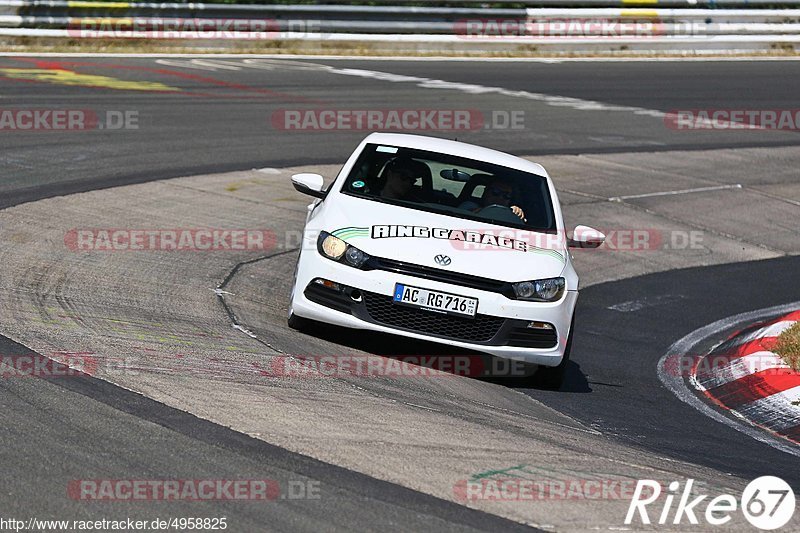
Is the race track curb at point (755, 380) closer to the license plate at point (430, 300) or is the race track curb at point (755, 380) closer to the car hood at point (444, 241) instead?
the car hood at point (444, 241)

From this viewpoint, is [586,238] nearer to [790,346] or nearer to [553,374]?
[553,374]

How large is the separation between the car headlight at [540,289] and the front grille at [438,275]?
3.4 inches

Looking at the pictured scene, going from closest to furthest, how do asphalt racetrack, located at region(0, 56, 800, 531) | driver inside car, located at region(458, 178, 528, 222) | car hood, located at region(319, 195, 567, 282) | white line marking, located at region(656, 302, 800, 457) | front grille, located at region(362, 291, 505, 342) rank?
asphalt racetrack, located at region(0, 56, 800, 531) → white line marking, located at region(656, 302, 800, 457) → front grille, located at region(362, 291, 505, 342) → car hood, located at region(319, 195, 567, 282) → driver inside car, located at region(458, 178, 528, 222)

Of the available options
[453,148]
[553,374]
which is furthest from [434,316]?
[453,148]

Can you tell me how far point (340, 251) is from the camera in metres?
7.82

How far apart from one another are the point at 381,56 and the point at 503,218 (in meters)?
16.9

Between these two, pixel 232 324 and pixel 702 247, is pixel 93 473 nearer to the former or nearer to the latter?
pixel 232 324

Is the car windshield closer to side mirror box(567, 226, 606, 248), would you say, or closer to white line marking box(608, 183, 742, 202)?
side mirror box(567, 226, 606, 248)

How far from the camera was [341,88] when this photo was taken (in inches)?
800

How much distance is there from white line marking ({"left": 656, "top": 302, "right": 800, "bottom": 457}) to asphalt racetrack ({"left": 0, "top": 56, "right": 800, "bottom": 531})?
0.20 feet

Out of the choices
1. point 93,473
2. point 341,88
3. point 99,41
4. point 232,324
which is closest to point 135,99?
point 341,88

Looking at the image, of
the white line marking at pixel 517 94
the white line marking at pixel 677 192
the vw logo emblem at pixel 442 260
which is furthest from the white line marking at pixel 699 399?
the white line marking at pixel 517 94

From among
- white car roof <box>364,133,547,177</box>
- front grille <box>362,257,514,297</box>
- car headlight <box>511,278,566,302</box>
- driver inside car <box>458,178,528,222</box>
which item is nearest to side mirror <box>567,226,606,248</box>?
driver inside car <box>458,178,528,222</box>

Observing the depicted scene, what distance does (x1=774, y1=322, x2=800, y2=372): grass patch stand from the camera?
895cm
